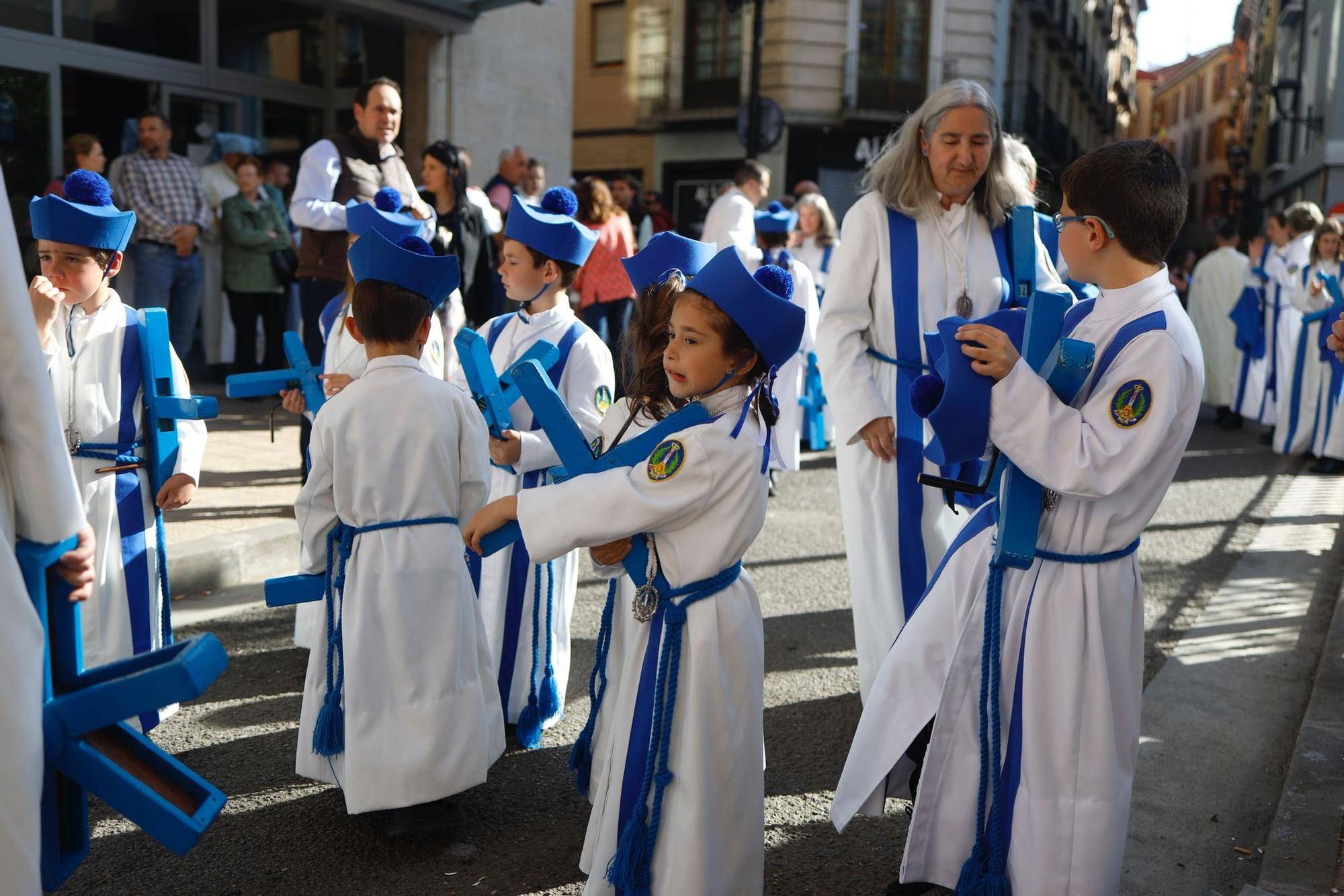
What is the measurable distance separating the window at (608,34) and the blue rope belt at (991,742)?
2744 cm

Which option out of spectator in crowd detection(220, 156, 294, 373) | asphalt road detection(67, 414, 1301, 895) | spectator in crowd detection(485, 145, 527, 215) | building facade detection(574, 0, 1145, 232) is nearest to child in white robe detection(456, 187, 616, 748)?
asphalt road detection(67, 414, 1301, 895)

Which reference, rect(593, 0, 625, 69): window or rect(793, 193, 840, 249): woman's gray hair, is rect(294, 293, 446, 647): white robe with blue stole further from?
rect(593, 0, 625, 69): window

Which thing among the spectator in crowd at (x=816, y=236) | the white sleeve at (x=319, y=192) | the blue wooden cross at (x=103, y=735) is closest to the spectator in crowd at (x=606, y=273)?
the spectator in crowd at (x=816, y=236)

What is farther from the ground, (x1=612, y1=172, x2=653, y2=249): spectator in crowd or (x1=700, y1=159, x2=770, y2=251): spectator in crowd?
(x1=612, y1=172, x2=653, y2=249): spectator in crowd

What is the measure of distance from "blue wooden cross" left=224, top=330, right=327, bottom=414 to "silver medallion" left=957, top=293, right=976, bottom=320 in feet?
6.82

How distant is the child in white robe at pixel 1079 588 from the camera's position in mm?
2570

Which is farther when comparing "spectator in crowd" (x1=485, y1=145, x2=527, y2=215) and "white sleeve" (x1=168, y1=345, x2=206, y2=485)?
"spectator in crowd" (x1=485, y1=145, x2=527, y2=215)

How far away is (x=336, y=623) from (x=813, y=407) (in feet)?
22.6

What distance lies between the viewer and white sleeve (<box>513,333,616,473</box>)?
397 centimetres

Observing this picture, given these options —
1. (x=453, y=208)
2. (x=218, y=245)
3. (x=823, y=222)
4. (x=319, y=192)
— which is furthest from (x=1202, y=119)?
(x=319, y=192)

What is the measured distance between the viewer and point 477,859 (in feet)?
10.7

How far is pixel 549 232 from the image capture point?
161 inches

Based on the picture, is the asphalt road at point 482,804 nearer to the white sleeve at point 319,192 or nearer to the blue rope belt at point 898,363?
the blue rope belt at point 898,363

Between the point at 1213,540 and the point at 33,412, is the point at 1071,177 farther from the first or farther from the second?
the point at 1213,540
